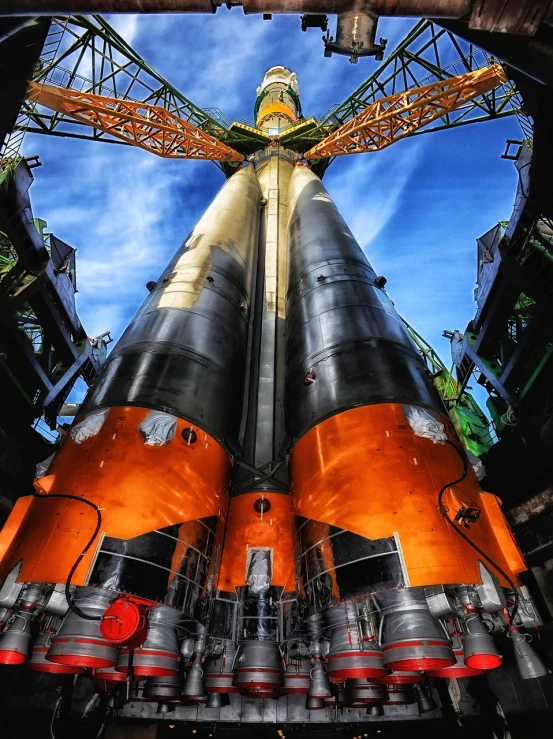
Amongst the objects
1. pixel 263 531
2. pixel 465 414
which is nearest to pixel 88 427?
pixel 263 531

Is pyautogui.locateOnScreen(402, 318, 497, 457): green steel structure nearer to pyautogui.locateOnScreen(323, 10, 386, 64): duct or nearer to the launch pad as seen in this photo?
the launch pad

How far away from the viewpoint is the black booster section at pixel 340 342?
8.21 m

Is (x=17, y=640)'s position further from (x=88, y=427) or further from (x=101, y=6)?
(x=101, y=6)

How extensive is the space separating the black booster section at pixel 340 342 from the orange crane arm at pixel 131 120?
1200cm

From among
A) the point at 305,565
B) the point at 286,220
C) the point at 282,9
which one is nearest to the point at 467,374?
the point at 286,220

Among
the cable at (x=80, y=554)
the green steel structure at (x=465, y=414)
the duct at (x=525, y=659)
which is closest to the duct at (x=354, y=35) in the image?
the cable at (x=80, y=554)

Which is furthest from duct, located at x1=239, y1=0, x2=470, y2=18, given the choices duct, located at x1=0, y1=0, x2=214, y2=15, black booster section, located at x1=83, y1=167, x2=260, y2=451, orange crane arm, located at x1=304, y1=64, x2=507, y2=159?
orange crane arm, located at x1=304, y1=64, x2=507, y2=159

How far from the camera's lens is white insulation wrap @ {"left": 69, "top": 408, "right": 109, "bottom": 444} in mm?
7490

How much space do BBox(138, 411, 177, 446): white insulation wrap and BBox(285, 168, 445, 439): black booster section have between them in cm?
255

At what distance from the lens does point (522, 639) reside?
20.5 feet

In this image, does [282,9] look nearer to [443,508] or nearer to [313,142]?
[443,508]

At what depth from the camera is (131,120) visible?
19609mm

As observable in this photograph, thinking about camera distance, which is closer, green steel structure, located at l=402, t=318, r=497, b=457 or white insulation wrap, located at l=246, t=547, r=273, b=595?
white insulation wrap, located at l=246, t=547, r=273, b=595

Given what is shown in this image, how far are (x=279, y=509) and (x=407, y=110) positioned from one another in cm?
1968
